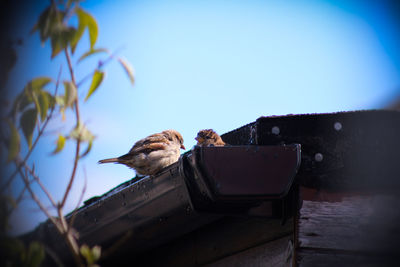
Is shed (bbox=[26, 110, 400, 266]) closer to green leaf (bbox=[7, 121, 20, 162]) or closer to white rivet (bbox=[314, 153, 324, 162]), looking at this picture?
white rivet (bbox=[314, 153, 324, 162])

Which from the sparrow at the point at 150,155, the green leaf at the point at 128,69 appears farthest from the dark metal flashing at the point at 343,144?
the sparrow at the point at 150,155

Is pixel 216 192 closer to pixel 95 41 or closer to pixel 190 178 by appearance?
pixel 190 178

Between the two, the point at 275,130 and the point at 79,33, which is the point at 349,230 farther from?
the point at 79,33

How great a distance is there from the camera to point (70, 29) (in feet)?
4.53

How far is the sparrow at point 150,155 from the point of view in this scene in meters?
4.51

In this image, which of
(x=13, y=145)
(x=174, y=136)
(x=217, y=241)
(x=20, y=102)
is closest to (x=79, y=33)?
(x=20, y=102)

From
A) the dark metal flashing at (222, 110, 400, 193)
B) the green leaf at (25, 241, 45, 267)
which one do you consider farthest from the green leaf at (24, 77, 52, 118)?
the dark metal flashing at (222, 110, 400, 193)

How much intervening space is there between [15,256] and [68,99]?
0.41 metres

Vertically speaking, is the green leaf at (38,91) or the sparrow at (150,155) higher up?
the green leaf at (38,91)

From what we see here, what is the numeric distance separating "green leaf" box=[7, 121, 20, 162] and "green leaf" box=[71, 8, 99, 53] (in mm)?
276

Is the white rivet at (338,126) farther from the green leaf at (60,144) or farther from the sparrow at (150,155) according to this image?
the sparrow at (150,155)

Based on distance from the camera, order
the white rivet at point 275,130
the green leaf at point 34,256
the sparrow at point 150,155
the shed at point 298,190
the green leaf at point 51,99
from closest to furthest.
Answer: the green leaf at point 34,256 → the green leaf at point 51,99 → the shed at point 298,190 → the white rivet at point 275,130 → the sparrow at point 150,155

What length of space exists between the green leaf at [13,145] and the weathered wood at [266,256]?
48.6 inches

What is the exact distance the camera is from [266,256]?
2318 millimetres
